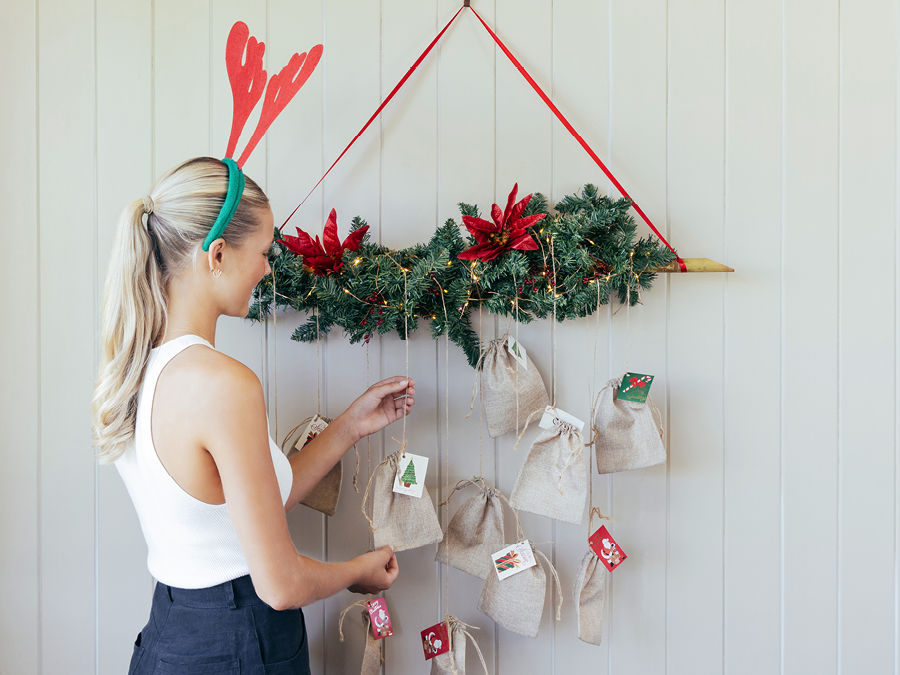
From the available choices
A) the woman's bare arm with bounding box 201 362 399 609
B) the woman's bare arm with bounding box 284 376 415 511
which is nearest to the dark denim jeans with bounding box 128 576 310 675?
the woman's bare arm with bounding box 201 362 399 609

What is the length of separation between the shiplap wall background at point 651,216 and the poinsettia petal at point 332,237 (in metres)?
0.13

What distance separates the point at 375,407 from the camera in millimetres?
1037

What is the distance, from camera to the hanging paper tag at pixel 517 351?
105cm

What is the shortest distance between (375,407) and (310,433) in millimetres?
147

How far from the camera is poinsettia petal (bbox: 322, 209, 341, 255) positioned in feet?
3.33

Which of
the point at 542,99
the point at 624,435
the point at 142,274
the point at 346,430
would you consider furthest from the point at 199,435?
the point at 542,99

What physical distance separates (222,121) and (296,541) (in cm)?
92

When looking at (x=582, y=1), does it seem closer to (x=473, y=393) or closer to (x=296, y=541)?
(x=473, y=393)

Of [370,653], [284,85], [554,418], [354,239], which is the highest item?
[284,85]

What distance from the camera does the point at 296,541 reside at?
115 cm

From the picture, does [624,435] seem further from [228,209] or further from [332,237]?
[228,209]

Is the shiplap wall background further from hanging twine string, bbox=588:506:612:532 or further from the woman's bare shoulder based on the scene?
the woman's bare shoulder

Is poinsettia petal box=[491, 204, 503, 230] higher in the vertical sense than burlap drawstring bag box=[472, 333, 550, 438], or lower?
higher

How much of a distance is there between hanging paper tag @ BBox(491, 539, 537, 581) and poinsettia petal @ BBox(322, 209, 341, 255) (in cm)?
67
